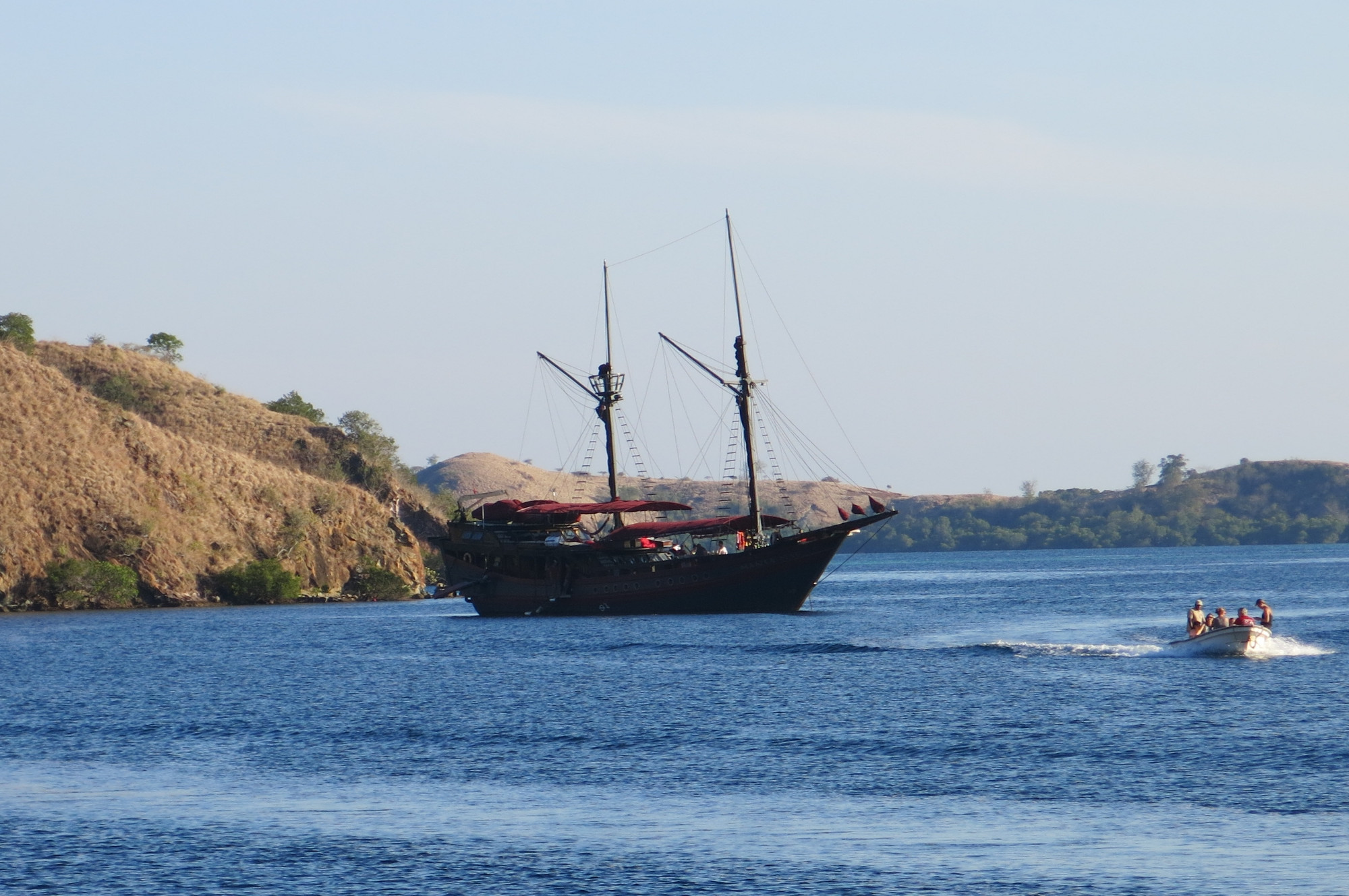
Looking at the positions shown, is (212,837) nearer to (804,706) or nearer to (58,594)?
(804,706)

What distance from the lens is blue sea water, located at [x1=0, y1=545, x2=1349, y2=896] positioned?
95.5ft

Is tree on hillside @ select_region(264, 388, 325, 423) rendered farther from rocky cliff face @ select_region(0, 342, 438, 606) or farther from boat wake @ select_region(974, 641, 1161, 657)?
boat wake @ select_region(974, 641, 1161, 657)

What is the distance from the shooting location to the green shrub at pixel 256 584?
422ft

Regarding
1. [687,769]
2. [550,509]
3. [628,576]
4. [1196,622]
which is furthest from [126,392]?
[687,769]

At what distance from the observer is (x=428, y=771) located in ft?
133

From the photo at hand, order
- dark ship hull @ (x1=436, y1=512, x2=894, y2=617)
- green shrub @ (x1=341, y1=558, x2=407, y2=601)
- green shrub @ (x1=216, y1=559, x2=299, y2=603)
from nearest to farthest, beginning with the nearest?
dark ship hull @ (x1=436, y1=512, x2=894, y2=617)
green shrub @ (x1=216, y1=559, x2=299, y2=603)
green shrub @ (x1=341, y1=558, x2=407, y2=601)

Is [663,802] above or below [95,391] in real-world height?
below

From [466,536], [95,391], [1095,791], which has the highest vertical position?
[95,391]

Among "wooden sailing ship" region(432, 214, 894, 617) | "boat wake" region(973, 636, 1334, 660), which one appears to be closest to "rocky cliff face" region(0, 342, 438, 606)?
"wooden sailing ship" region(432, 214, 894, 617)

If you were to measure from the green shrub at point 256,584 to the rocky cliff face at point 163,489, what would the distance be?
185cm

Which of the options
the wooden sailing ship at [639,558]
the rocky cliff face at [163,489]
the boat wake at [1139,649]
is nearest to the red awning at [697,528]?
the wooden sailing ship at [639,558]

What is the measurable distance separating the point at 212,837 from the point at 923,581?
13935cm

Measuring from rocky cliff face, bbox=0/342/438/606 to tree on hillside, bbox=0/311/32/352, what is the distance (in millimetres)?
3400

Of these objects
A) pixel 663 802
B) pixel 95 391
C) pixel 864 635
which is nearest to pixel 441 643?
pixel 864 635
